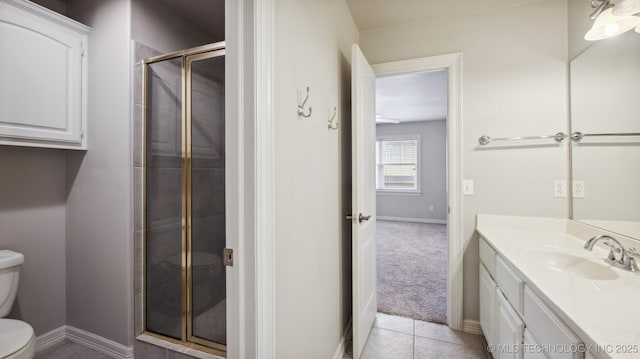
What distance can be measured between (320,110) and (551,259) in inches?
57.6

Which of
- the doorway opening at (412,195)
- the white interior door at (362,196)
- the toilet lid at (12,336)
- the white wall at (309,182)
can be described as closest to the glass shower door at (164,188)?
the toilet lid at (12,336)

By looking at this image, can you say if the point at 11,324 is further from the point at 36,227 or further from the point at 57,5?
the point at 57,5

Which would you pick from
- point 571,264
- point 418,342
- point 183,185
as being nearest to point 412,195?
point 418,342

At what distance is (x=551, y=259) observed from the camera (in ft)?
4.58

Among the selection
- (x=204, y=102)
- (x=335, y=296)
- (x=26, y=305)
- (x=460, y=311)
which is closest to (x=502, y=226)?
(x=460, y=311)

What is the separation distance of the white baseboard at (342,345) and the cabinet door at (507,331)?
3.10 feet

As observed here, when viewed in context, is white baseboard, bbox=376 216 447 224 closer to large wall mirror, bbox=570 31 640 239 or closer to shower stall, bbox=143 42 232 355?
large wall mirror, bbox=570 31 640 239

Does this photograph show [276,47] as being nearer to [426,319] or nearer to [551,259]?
[551,259]

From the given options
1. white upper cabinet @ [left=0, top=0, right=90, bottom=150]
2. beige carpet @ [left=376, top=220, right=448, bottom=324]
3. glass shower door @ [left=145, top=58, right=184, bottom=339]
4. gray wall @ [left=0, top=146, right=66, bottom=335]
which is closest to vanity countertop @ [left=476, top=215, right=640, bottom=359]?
beige carpet @ [left=376, top=220, right=448, bottom=324]

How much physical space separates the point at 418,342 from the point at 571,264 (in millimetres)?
1151

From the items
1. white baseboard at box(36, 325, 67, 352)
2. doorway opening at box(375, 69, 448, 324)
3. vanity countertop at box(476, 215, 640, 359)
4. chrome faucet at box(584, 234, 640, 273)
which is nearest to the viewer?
vanity countertop at box(476, 215, 640, 359)

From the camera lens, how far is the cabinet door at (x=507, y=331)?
1.20 meters

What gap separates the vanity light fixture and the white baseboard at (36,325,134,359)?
3361mm

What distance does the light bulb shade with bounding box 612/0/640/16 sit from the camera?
1.18 metres
